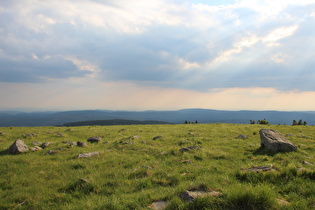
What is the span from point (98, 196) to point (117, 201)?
6.05 ft

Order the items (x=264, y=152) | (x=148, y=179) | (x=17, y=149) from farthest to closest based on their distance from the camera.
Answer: (x=17, y=149), (x=264, y=152), (x=148, y=179)

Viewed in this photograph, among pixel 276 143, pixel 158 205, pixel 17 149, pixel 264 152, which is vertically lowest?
pixel 17 149

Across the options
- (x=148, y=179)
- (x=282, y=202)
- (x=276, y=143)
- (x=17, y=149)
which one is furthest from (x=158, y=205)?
(x=17, y=149)

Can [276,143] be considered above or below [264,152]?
above

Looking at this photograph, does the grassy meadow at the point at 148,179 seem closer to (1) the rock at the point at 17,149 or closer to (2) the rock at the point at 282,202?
(2) the rock at the point at 282,202

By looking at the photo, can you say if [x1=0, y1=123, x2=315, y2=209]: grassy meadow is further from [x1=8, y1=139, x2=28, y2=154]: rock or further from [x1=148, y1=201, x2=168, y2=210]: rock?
[x1=8, y1=139, x2=28, y2=154]: rock

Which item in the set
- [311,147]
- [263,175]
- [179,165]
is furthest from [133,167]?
[311,147]

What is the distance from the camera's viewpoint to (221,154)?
14953 mm

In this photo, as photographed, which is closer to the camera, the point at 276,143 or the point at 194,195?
the point at 194,195

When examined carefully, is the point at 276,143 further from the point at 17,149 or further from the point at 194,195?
the point at 17,149

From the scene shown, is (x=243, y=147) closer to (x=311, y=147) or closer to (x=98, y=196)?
(x=311, y=147)

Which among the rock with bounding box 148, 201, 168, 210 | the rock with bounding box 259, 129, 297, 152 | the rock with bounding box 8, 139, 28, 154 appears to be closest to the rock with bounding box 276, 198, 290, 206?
the rock with bounding box 148, 201, 168, 210

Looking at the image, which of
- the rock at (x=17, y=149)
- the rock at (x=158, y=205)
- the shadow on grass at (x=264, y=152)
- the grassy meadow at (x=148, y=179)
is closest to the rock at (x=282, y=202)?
the grassy meadow at (x=148, y=179)

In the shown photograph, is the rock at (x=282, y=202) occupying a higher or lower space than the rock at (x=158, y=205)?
higher
